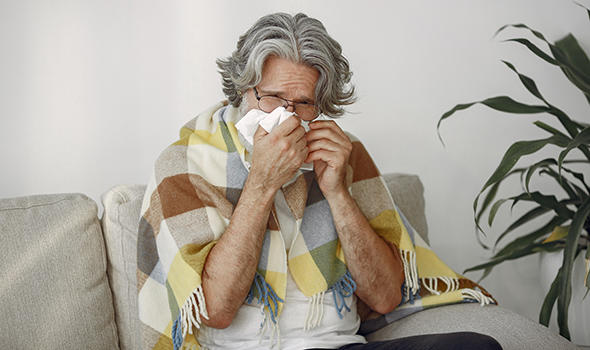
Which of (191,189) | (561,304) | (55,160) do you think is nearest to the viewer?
(191,189)

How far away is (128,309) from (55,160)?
60 centimetres

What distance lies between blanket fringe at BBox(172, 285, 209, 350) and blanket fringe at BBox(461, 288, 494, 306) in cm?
67

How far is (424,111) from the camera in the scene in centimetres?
219

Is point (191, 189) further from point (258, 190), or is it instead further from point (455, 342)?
point (455, 342)

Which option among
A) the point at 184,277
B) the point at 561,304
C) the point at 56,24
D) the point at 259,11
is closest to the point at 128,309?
the point at 184,277

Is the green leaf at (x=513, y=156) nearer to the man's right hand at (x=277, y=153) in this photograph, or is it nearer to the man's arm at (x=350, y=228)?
the man's arm at (x=350, y=228)

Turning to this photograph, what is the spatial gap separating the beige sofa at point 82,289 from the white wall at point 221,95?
0.35 metres

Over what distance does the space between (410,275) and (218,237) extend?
51cm

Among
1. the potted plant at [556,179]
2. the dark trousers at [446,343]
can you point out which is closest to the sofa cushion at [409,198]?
the potted plant at [556,179]

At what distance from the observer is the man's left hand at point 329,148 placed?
1.31 meters

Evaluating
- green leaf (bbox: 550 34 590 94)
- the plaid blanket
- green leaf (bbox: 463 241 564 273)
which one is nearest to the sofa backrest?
the plaid blanket

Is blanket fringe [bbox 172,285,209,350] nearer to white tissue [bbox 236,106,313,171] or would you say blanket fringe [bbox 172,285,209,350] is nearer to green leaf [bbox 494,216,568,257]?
white tissue [bbox 236,106,313,171]

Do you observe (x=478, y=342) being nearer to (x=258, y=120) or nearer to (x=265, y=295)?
(x=265, y=295)

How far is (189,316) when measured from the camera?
1179mm
